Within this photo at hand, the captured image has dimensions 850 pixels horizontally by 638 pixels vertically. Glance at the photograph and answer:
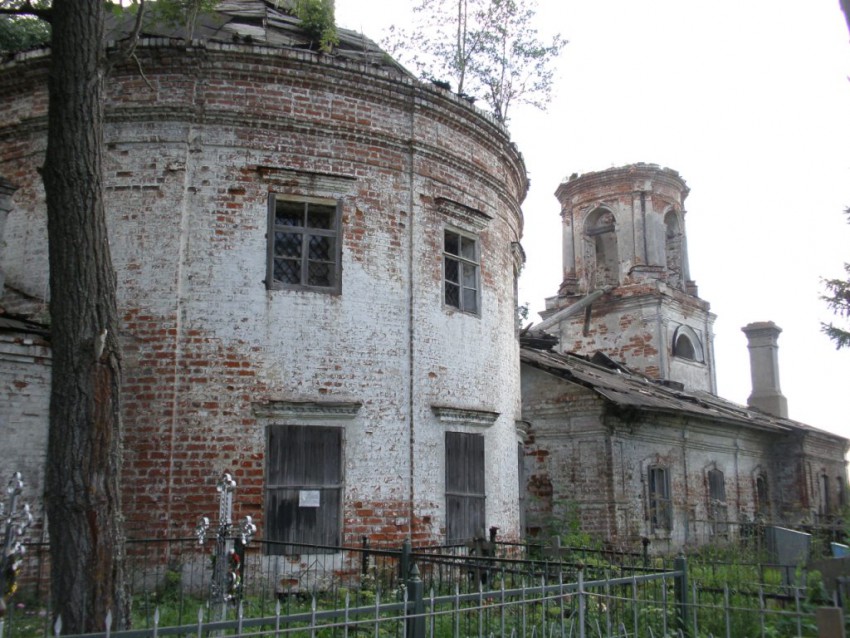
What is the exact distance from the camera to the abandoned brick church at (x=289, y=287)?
10.8 meters

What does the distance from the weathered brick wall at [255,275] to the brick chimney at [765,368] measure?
20797mm

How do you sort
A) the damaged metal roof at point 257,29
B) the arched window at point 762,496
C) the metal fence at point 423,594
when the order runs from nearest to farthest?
the metal fence at point 423,594 < the damaged metal roof at point 257,29 < the arched window at point 762,496

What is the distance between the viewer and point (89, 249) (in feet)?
21.6

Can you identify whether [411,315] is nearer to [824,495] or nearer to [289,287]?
[289,287]

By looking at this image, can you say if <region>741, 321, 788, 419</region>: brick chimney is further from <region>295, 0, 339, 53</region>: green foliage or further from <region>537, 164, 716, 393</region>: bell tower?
<region>295, 0, 339, 53</region>: green foliage

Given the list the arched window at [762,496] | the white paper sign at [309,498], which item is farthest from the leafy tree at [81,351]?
the arched window at [762,496]

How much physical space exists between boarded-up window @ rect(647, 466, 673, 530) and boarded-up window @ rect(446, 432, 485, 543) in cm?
700

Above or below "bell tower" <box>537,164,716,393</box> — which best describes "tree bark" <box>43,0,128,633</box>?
below

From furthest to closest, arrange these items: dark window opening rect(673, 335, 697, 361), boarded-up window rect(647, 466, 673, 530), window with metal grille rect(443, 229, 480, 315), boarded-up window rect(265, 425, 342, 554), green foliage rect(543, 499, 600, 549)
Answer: dark window opening rect(673, 335, 697, 361) → boarded-up window rect(647, 466, 673, 530) → green foliage rect(543, 499, 600, 549) → window with metal grille rect(443, 229, 480, 315) → boarded-up window rect(265, 425, 342, 554)

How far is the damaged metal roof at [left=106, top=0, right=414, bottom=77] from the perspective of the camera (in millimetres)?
12688

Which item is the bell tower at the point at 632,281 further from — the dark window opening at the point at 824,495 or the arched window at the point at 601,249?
the dark window opening at the point at 824,495

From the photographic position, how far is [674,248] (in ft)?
99.1

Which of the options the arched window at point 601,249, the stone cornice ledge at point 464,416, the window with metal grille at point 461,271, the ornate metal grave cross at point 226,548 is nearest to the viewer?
the ornate metal grave cross at point 226,548

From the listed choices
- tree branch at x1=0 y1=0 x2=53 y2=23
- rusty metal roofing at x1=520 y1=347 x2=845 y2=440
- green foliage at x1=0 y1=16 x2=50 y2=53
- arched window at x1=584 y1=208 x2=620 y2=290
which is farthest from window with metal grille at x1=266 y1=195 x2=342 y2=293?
arched window at x1=584 y1=208 x2=620 y2=290
